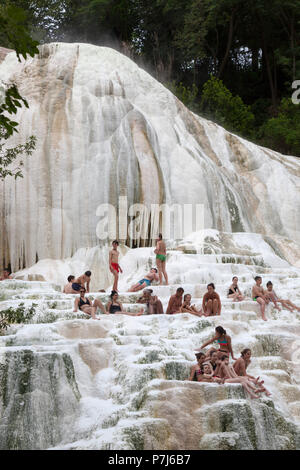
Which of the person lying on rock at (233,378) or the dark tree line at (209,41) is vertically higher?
the dark tree line at (209,41)

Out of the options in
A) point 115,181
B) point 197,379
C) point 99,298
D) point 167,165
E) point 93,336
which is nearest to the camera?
point 197,379

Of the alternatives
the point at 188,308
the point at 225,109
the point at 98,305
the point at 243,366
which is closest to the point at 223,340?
the point at 243,366

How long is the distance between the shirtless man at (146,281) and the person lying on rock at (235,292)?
1351mm

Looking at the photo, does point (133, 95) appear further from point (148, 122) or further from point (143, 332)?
point (143, 332)

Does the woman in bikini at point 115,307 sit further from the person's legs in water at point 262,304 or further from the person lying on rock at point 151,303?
the person's legs in water at point 262,304

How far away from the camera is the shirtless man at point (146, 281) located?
35.6 ft

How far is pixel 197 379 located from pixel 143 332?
4.40 feet

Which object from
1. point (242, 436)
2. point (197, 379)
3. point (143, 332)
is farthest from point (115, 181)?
point (242, 436)

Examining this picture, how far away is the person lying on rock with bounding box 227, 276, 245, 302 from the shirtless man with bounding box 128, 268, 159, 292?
4.43 ft

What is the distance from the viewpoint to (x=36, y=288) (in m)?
10.5

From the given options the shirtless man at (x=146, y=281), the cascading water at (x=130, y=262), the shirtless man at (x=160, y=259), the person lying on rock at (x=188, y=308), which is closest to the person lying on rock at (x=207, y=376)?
the cascading water at (x=130, y=262)

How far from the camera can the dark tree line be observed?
Result: 974 inches

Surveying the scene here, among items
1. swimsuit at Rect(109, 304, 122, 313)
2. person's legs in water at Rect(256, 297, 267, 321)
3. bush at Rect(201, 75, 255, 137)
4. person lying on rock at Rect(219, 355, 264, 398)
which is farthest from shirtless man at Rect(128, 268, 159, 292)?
bush at Rect(201, 75, 255, 137)

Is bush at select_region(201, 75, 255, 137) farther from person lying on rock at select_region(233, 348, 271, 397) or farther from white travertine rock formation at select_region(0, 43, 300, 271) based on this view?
person lying on rock at select_region(233, 348, 271, 397)
